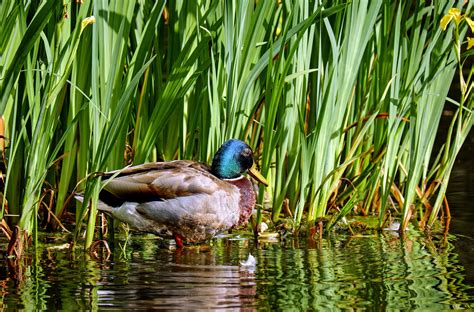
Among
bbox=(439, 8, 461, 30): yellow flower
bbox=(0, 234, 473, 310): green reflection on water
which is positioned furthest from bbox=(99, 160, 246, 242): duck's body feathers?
bbox=(439, 8, 461, 30): yellow flower

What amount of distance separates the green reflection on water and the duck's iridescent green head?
42 cm

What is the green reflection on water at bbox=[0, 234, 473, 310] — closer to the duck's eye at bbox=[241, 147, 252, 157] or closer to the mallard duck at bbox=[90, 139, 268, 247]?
the mallard duck at bbox=[90, 139, 268, 247]

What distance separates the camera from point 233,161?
20.0 ft

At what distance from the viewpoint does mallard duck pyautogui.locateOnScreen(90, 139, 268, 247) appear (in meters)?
6.00

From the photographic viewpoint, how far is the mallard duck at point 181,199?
236 inches

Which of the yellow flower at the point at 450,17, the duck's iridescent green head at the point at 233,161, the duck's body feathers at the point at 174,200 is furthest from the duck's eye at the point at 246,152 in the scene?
the yellow flower at the point at 450,17

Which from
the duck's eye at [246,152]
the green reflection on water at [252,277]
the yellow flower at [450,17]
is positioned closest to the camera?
the green reflection on water at [252,277]

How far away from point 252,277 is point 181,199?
1218 mm

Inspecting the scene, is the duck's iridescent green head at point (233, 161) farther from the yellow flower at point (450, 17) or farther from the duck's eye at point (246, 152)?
the yellow flower at point (450, 17)

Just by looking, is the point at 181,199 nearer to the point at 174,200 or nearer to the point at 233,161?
the point at 174,200

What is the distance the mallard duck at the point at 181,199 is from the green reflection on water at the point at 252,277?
0.12 m

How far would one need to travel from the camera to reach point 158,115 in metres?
5.87

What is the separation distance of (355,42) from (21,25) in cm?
184

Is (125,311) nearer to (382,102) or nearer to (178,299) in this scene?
(178,299)
